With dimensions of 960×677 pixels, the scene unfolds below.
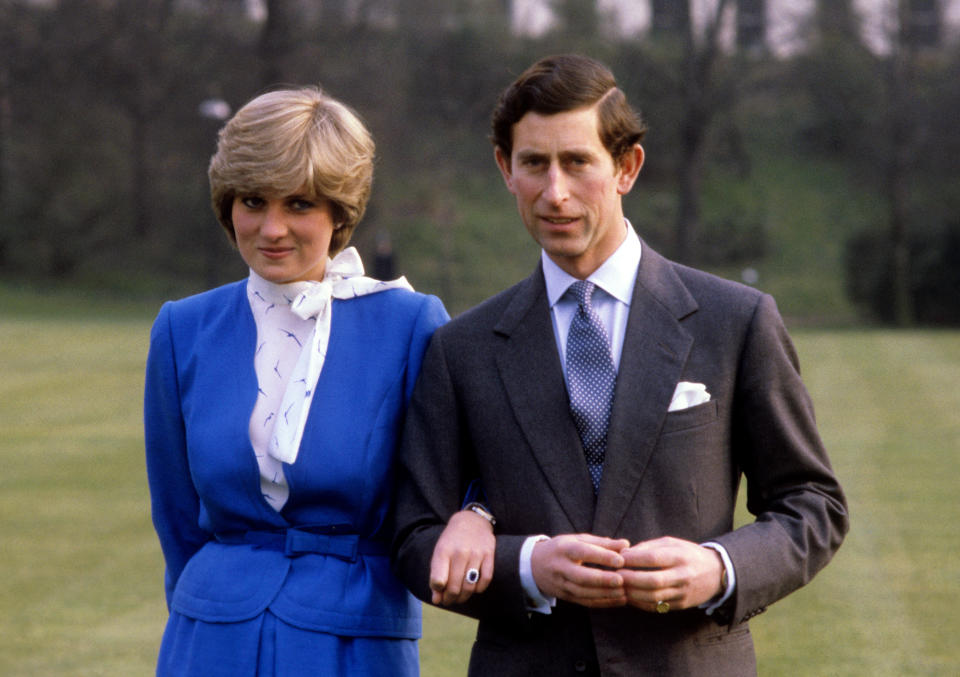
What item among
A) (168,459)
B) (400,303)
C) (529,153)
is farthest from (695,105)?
(529,153)

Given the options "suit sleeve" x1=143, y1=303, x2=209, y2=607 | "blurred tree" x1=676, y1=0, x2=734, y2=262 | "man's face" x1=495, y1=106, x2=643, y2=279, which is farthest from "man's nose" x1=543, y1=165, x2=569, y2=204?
"blurred tree" x1=676, y1=0, x2=734, y2=262

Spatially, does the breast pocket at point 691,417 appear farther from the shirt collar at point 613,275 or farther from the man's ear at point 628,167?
the man's ear at point 628,167

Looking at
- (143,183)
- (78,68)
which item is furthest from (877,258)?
(78,68)

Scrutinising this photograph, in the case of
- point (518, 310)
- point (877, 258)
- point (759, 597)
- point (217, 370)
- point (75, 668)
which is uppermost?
point (518, 310)

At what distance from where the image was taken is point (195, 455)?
3.00 metres

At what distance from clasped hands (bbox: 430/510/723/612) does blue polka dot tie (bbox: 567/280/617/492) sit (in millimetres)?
246

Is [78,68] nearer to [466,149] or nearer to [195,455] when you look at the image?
[466,149]

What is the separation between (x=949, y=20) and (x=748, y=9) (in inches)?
439

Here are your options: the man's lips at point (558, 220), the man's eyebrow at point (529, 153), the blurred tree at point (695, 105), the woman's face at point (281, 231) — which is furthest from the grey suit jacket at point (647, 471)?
the blurred tree at point (695, 105)

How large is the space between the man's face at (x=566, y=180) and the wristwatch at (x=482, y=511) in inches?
20.9

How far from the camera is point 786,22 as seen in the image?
120ft

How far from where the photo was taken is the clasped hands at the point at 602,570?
234 cm

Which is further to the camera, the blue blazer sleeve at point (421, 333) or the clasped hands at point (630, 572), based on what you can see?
the blue blazer sleeve at point (421, 333)

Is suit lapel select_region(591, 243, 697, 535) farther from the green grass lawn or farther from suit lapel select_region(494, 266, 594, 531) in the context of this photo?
the green grass lawn
